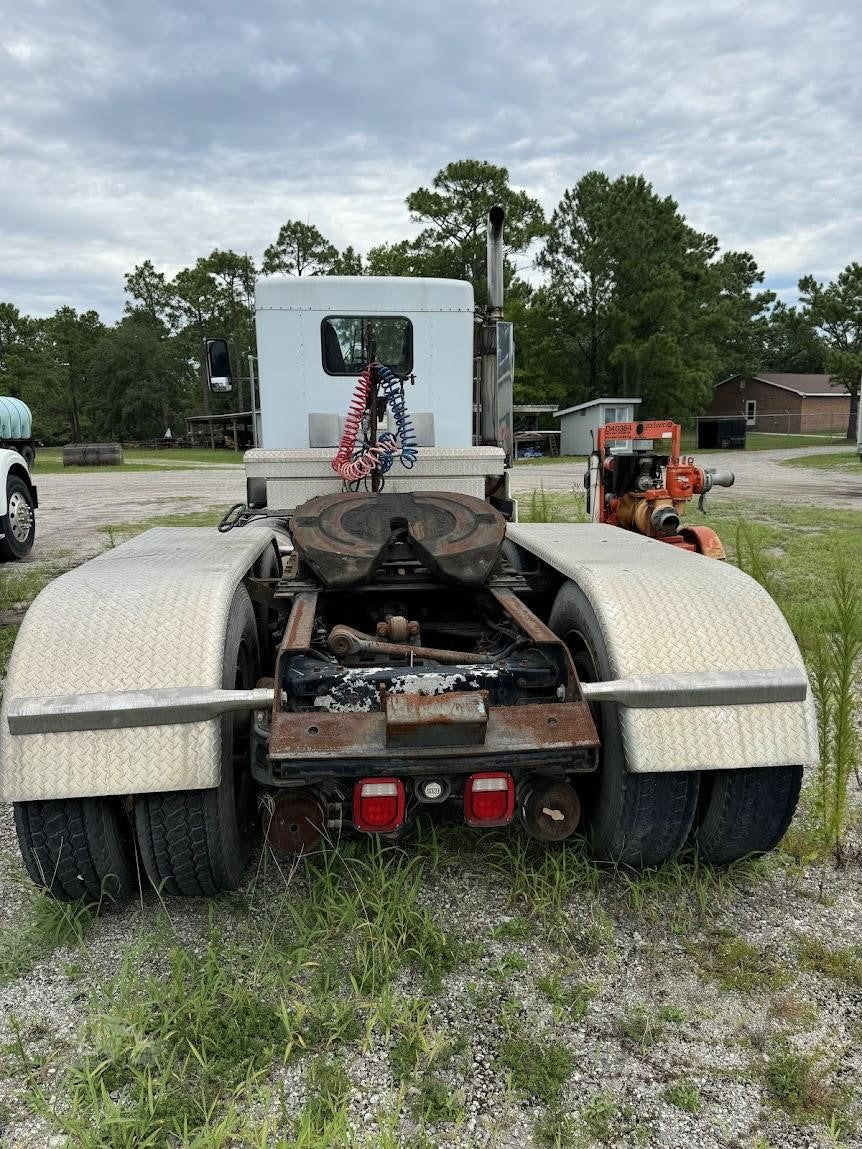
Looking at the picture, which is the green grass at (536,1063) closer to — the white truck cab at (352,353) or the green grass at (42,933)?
the green grass at (42,933)

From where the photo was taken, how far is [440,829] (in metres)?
3.13

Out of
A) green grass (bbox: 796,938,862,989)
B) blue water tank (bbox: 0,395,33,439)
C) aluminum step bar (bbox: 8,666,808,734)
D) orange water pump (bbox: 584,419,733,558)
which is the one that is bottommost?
green grass (bbox: 796,938,862,989)

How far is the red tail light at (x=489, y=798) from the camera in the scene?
232 cm

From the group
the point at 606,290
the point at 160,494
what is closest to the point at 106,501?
the point at 160,494

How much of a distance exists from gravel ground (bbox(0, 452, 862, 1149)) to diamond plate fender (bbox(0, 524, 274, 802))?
1.83ft

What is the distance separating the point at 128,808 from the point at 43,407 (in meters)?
71.7

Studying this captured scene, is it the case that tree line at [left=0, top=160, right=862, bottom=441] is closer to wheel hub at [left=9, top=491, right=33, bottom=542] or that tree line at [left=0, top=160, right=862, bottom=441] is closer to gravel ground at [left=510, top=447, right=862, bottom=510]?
gravel ground at [left=510, top=447, right=862, bottom=510]

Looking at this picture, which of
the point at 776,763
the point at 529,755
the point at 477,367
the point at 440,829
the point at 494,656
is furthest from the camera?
the point at 477,367

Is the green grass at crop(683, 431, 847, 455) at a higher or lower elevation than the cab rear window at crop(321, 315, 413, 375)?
lower

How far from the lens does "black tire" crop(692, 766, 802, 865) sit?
8.44ft

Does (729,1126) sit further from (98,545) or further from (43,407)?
(43,407)

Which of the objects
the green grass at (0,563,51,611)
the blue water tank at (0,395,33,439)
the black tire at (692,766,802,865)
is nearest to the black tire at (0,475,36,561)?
the green grass at (0,563,51,611)

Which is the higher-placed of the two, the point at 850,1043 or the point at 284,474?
the point at 284,474

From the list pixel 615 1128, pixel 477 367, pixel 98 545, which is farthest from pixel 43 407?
pixel 615 1128
